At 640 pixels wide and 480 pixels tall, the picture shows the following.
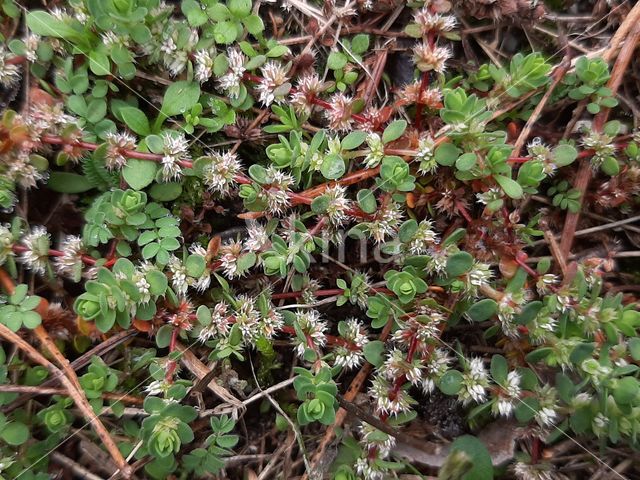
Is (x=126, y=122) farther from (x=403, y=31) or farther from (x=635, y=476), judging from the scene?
(x=635, y=476)

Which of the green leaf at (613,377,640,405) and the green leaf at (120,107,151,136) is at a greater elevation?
the green leaf at (120,107,151,136)

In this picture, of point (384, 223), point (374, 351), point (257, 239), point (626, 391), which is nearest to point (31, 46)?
point (257, 239)

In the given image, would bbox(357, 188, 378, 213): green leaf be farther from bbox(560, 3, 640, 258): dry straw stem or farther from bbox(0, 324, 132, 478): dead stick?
bbox(0, 324, 132, 478): dead stick

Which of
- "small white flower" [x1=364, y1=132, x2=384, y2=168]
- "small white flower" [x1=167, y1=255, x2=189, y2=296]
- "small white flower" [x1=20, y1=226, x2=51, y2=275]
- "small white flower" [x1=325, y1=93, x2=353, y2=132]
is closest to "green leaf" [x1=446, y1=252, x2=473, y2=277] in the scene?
"small white flower" [x1=364, y1=132, x2=384, y2=168]

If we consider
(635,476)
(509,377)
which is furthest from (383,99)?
(635,476)

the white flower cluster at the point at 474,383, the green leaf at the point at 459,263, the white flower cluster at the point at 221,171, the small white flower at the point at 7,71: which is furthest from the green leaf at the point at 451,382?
the small white flower at the point at 7,71

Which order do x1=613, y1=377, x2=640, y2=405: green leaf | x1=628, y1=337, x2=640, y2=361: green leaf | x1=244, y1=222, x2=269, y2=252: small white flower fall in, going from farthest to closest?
x1=244, y1=222, x2=269, y2=252: small white flower
x1=628, y1=337, x2=640, y2=361: green leaf
x1=613, y1=377, x2=640, y2=405: green leaf

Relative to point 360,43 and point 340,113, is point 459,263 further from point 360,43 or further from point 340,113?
point 360,43
